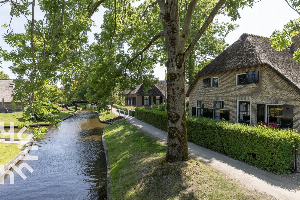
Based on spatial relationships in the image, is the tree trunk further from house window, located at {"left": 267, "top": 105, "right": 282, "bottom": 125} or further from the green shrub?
the green shrub

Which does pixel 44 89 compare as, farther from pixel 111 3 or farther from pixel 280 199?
pixel 111 3

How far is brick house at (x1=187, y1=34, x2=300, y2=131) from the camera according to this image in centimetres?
1097

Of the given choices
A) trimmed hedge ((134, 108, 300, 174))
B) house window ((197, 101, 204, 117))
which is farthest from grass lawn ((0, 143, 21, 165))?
house window ((197, 101, 204, 117))

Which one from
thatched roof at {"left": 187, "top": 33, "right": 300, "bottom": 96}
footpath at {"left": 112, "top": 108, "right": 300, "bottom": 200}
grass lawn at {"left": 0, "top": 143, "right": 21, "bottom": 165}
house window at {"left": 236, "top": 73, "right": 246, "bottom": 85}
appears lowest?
grass lawn at {"left": 0, "top": 143, "right": 21, "bottom": 165}

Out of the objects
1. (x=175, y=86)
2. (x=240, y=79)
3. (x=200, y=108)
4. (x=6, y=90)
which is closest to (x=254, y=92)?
(x=240, y=79)

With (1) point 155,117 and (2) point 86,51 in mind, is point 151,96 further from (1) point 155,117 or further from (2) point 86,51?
(2) point 86,51

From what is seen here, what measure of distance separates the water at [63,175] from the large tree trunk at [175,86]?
3337 mm

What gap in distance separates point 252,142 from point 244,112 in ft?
23.7

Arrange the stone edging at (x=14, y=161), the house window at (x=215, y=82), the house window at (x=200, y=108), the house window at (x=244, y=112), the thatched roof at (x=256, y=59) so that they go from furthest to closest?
1. the house window at (x=200, y=108)
2. the house window at (x=215, y=82)
3. the house window at (x=244, y=112)
4. the thatched roof at (x=256, y=59)
5. the stone edging at (x=14, y=161)

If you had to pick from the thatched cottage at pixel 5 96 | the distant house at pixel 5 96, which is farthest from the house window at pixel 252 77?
the thatched cottage at pixel 5 96

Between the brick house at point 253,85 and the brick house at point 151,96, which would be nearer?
the brick house at point 253,85

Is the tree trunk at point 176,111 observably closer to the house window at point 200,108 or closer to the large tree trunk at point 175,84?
the large tree trunk at point 175,84

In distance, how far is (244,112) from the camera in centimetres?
1409

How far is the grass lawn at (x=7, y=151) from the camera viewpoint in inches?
396
